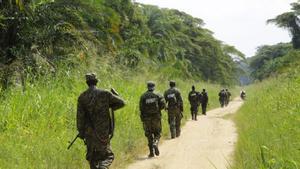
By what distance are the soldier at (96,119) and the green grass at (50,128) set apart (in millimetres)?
1342

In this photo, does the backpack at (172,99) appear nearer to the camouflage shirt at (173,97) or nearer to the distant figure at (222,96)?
the camouflage shirt at (173,97)

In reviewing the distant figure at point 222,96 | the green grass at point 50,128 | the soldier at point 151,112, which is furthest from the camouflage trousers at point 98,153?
the distant figure at point 222,96

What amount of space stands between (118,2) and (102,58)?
998 cm

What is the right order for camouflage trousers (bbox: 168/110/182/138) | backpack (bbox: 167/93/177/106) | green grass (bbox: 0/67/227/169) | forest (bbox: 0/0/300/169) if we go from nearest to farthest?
1. green grass (bbox: 0/67/227/169)
2. forest (bbox: 0/0/300/169)
3. backpack (bbox: 167/93/177/106)
4. camouflage trousers (bbox: 168/110/182/138)

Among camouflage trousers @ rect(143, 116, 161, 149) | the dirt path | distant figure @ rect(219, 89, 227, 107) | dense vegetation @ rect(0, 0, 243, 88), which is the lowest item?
the dirt path

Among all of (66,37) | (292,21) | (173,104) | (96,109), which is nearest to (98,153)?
(96,109)

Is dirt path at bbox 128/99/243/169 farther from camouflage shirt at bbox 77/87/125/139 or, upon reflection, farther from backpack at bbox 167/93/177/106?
camouflage shirt at bbox 77/87/125/139

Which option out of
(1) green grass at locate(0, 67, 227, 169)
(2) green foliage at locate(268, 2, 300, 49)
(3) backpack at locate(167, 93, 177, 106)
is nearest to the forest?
(1) green grass at locate(0, 67, 227, 169)

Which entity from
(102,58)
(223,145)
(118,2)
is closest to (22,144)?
(223,145)

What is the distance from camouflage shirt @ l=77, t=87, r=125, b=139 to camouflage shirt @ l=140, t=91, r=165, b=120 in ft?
15.8

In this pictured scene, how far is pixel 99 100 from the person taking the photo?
842 cm

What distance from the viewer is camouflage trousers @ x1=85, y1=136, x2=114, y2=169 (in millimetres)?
8562

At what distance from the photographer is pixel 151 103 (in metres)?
13.4

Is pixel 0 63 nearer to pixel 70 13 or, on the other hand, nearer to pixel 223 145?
pixel 70 13
